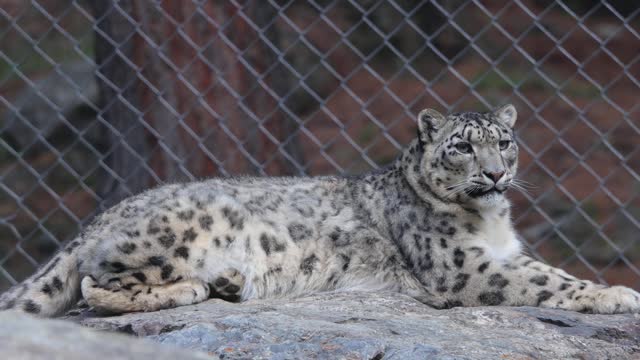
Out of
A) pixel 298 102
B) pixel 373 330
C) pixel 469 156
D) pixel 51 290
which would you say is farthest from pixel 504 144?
pixel 298 102

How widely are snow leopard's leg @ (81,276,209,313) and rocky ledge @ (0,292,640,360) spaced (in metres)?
0.09

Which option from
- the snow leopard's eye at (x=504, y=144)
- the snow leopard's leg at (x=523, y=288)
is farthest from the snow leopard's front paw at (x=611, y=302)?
the snow leopard's eye at (x=504, y=144)

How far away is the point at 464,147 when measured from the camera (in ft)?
20.1

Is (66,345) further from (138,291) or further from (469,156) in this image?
(469,156)

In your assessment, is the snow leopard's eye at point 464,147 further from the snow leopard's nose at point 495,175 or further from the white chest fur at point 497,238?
the white chest fur at point 497,238

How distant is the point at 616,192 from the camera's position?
32.8 feet

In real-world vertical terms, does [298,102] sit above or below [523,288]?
above

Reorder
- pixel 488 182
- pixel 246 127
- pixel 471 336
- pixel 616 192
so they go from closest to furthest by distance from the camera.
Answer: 1. pixel 471 336
2. pixel 488 182
3. pixel 246 127
4. pixel 616 192

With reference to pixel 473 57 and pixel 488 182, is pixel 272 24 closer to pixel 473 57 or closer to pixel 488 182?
pixel 488 182

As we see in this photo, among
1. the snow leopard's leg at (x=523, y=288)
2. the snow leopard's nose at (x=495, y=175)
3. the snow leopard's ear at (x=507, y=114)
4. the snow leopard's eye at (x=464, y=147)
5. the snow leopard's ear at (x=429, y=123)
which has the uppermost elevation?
the snow leopard's ear at (x=507, y=114)

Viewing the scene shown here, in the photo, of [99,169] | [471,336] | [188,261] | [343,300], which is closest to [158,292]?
[188,261]

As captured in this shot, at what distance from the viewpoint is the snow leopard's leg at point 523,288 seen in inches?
223

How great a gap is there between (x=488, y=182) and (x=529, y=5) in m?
5.80

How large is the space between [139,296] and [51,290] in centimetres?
45
